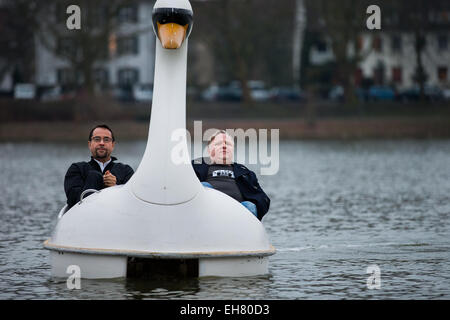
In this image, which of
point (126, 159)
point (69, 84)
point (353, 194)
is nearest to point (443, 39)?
point (69, 84)

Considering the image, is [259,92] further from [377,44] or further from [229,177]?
[229,177]

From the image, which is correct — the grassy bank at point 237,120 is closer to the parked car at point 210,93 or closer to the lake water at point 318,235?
the parked car at point 210,93

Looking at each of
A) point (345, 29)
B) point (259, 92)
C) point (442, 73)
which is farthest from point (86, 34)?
point (442, 73)

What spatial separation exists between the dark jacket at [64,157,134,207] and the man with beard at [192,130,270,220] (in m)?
0.89

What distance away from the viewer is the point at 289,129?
56.6 meters

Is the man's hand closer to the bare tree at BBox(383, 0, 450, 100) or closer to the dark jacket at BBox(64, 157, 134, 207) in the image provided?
the dark jacket at BBox(64, 157, 134, 207)

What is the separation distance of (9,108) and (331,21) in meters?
19.5

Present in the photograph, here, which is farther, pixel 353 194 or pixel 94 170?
pixel 353 194

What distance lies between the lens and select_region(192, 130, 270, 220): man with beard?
12961 mm

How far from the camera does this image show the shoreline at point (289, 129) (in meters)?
54.7

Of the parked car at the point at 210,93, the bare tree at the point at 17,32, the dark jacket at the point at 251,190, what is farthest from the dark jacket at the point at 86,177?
the parked car at the point at 210,93

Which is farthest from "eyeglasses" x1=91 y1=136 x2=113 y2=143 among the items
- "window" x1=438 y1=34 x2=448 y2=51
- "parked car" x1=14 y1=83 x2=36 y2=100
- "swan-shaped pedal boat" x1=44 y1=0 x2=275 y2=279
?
"window" x1=438 y1=34 x2=448 y2=51

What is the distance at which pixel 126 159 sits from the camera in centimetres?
3803
